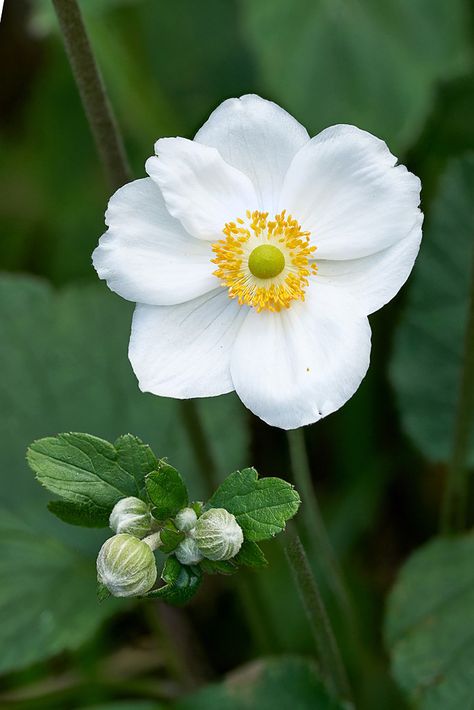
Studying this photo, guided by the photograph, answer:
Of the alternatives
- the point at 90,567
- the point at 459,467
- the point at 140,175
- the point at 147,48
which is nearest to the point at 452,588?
the point at 459,467

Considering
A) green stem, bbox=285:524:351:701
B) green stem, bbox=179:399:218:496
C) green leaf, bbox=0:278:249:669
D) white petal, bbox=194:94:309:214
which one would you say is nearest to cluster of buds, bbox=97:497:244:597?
green stem, bbox=285:524:351:701

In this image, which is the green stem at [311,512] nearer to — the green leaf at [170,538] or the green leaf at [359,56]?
the green leaf at [170,538]

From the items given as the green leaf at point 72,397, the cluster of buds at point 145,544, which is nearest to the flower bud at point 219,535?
the cluster of buds at point 145,544

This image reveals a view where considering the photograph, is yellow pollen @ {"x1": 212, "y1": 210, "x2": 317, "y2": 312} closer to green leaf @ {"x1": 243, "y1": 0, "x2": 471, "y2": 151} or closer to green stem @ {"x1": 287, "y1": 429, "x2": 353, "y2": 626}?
green stem @ {"x1": 287, "y1": 429, "x2": 353, "y2": 626}

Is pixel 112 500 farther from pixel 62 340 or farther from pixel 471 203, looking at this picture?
pixel 471 203

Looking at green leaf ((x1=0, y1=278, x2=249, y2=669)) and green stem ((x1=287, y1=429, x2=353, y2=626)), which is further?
green leaf ((x1=0, y1=278, x2=249, y2=669))

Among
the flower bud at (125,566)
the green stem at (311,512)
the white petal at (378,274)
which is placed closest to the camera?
the flower bud at (125,566)
